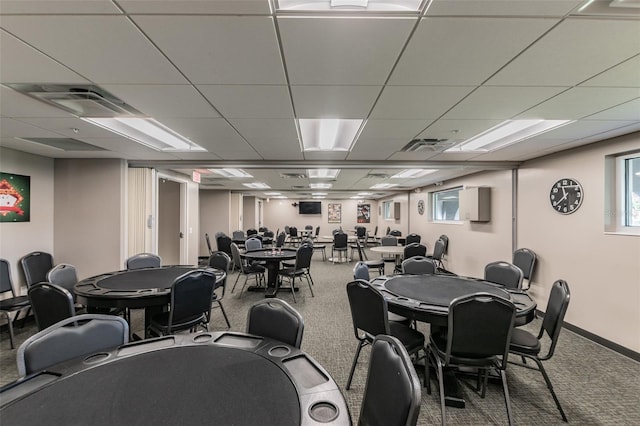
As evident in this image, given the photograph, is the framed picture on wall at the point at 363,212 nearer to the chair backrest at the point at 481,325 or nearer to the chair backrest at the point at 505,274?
the chair backrest at the point at 505,274

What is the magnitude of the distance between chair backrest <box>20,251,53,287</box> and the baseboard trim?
24.6 feet

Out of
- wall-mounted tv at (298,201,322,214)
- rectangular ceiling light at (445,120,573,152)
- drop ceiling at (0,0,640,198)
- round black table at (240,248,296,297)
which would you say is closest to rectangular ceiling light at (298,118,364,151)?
drop ceiling at (0,0,640,198)

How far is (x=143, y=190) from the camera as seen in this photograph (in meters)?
4.94

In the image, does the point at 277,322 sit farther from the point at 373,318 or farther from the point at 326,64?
the point at 326,64

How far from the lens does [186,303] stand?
2688 mm

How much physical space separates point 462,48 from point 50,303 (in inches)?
146

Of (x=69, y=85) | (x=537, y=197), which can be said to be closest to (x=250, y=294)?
(x=69, y=85)

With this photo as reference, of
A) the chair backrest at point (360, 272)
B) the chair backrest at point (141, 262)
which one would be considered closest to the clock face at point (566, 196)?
the chair backrest at point (360, 272)

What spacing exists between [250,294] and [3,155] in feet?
13.7

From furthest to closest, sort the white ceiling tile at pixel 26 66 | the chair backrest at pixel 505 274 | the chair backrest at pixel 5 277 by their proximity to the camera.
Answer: the chair backrest at pixel 5 277, the chair backrest at pixel 505 274, the white ceiling tile at pixel 26 66

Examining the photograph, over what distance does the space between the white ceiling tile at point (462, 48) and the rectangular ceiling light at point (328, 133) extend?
3.67 feet

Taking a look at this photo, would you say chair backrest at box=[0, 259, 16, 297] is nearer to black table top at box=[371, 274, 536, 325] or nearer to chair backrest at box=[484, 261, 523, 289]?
black table top at box=[371, 274, 536, 325]

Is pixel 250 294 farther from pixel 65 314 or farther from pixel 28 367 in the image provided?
pixel 28 367

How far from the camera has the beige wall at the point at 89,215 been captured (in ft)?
14.7
